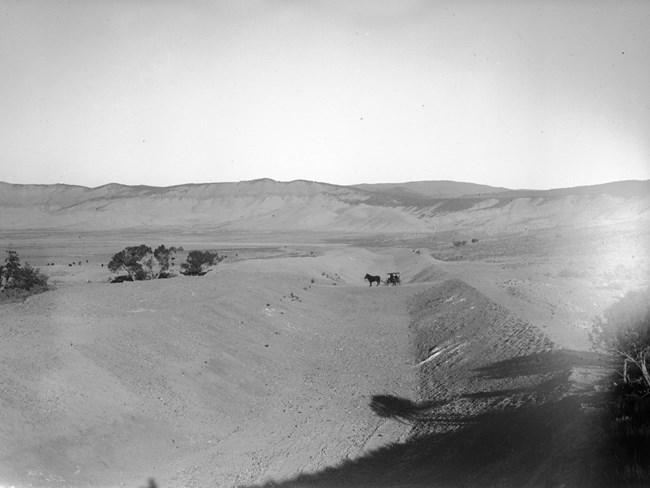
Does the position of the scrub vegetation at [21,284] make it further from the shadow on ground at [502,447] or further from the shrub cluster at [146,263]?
the shadow on ground at [502,447]

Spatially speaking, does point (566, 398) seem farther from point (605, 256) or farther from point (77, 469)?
point (605, 256)

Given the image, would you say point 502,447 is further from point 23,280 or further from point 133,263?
point 133,263

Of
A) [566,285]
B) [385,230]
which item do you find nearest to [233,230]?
[385,230]

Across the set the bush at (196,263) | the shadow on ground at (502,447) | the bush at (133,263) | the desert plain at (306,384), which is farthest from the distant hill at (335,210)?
the shadow on ground at (502,447)

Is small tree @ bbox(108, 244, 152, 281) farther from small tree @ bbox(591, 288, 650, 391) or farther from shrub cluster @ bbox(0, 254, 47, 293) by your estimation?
small tree @ bbox(591, 288, 650, 391)

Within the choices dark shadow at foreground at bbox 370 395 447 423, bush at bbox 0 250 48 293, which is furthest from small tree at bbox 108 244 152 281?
dark shadow at foreground at bbox 370 395 447 423

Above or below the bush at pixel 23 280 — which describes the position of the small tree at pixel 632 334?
above
